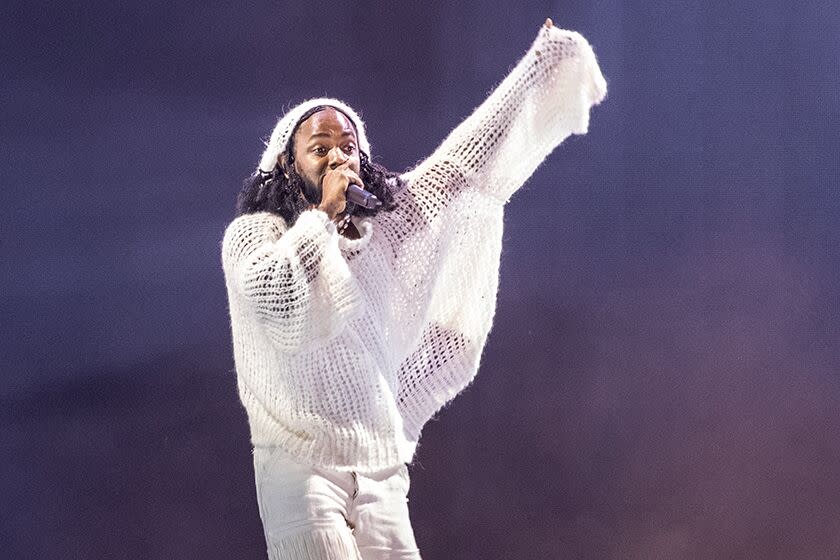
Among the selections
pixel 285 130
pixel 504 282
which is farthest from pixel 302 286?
pixel 504 282

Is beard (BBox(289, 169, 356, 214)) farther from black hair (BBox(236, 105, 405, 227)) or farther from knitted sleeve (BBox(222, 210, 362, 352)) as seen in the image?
knitted sleeve (BBox(222, 210, 362, 352))

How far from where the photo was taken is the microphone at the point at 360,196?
5.83ft

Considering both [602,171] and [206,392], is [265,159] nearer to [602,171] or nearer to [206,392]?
[206,392]

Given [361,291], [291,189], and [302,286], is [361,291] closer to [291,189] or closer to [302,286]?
[302,286]

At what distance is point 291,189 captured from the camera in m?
1.96

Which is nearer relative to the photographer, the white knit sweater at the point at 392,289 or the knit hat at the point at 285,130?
the white knit sweater at the point at 392,289

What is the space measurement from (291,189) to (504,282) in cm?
122

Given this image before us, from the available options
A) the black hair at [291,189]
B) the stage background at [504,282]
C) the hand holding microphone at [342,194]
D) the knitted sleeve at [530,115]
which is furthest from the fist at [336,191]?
the stage background at [504,282]

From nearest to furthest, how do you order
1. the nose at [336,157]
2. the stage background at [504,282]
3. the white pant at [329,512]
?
1. the white pant at [329,512]
2. the nose at [336,157]
3. the stage background at [504,282]

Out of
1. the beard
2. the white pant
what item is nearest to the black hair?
the beard

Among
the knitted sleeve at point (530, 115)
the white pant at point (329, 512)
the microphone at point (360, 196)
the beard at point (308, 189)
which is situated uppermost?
the knitted sleeve at point (530, 115)

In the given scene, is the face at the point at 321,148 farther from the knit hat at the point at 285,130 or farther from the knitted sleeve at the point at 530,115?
the knitted sleeve at the point at 530,115

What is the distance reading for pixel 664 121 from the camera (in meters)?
3.13

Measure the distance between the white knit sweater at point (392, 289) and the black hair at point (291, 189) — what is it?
0.10 ft
